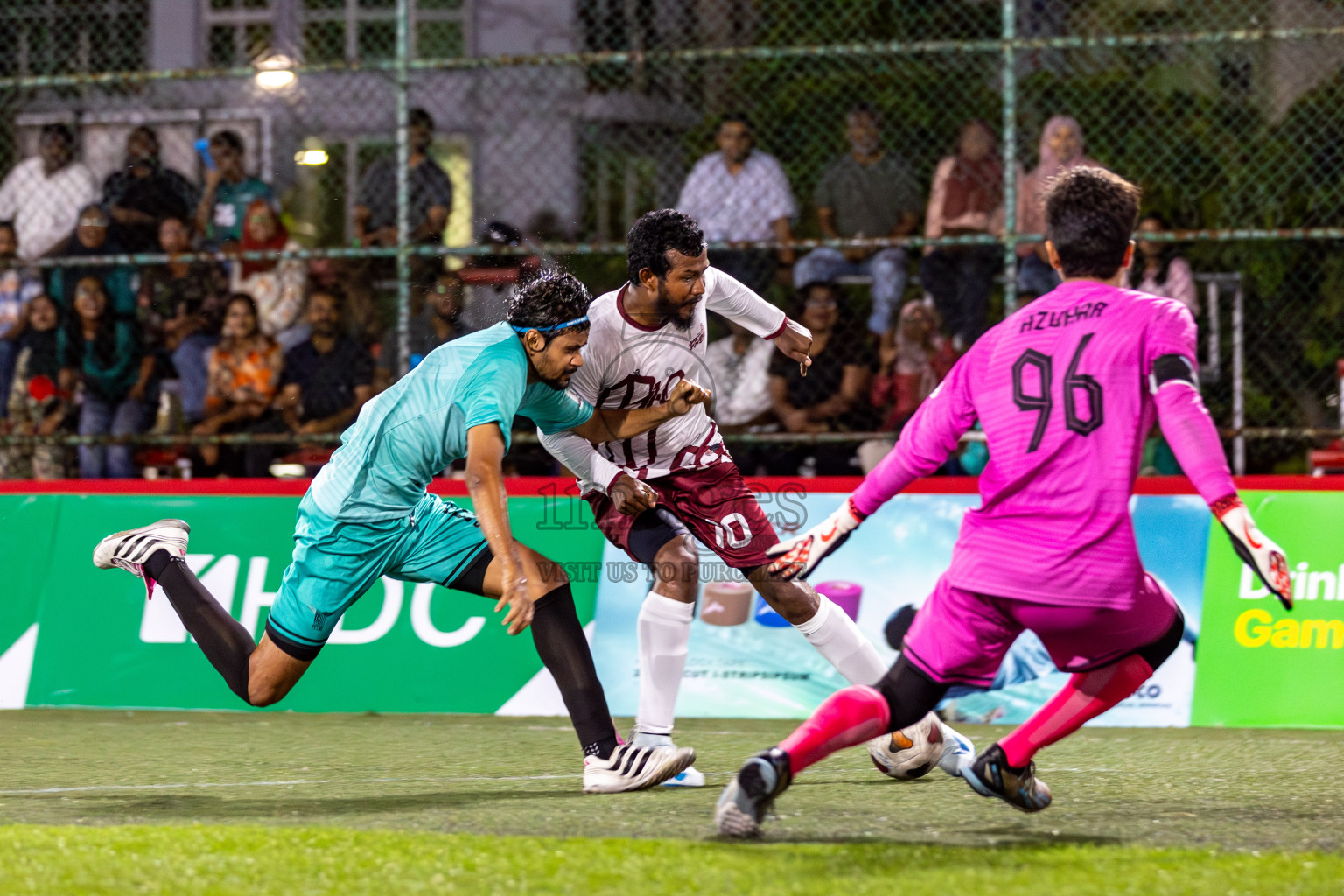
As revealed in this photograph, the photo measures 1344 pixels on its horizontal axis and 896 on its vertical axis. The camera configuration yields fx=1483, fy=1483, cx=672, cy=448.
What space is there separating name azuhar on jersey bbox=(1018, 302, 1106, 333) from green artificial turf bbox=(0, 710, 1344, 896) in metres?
1.29

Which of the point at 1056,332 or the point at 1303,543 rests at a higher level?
the point at 1056,332

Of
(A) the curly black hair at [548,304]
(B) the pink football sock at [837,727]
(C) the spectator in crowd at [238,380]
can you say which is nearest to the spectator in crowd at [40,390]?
(C) the spectator in crowd at [238,380]

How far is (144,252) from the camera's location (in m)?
9.09

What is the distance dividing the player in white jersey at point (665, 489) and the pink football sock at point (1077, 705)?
959 mm

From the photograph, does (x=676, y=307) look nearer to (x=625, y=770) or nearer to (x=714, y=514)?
(x=714, y=514)

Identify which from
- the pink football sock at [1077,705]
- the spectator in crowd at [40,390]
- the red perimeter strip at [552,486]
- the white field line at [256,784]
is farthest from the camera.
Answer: the spectator in crowd at [40,390]

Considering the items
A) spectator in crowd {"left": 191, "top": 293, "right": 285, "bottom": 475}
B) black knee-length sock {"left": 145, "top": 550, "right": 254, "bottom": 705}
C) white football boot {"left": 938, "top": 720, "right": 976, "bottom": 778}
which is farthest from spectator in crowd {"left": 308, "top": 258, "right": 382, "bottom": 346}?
white football boot {"left": 938, "top": 720, "right": 976, "bottom": 778}

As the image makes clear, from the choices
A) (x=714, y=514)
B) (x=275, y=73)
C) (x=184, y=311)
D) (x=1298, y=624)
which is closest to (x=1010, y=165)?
(x=1298, y=624)

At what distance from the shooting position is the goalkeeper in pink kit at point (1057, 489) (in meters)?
3.53

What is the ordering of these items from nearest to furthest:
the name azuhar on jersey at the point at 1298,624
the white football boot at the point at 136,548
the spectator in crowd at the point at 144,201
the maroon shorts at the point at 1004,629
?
the maroon shorts at the point at 1004,629, the white football boot at the point at 136,548, the name azuhar on jersey at the point at 1298,624, the spectator in crowd at the point at 144,201

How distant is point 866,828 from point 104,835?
79.0 inches

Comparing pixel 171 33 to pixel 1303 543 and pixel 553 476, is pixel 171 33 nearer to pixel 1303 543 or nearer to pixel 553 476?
pixel 553 476

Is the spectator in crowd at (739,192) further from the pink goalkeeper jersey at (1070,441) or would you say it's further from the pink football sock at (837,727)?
the pink football sock at (837,727)

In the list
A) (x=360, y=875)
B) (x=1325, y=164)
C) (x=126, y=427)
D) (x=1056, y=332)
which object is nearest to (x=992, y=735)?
(x=1056, y=332)
